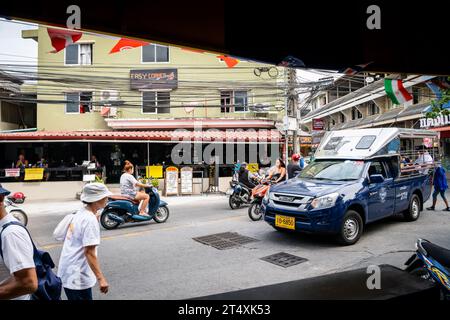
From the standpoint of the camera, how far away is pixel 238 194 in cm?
1162

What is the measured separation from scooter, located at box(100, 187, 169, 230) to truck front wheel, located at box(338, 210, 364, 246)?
5.03 metres

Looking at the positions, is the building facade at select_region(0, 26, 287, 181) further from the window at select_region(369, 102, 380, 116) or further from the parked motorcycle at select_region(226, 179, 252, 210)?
the window at select_region(369, 102, 380, 116)

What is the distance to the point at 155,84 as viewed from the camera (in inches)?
843

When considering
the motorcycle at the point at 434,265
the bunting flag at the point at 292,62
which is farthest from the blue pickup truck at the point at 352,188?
the bunting flag at the point at 292,62

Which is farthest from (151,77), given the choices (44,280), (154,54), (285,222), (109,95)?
(44,280)

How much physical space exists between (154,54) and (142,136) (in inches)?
297

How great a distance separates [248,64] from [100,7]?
760 inches

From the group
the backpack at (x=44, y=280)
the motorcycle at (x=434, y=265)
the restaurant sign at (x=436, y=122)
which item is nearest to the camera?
the backpack at (x=44, y=280)

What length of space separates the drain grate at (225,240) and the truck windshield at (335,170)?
6.73 feet

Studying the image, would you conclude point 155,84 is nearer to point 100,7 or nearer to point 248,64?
point 248,64

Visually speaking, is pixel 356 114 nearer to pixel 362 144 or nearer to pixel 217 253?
pixel 362 144

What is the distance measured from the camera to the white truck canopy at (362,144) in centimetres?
775

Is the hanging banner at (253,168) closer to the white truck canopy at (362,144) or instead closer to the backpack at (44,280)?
the white truck canopy at (362,144)
